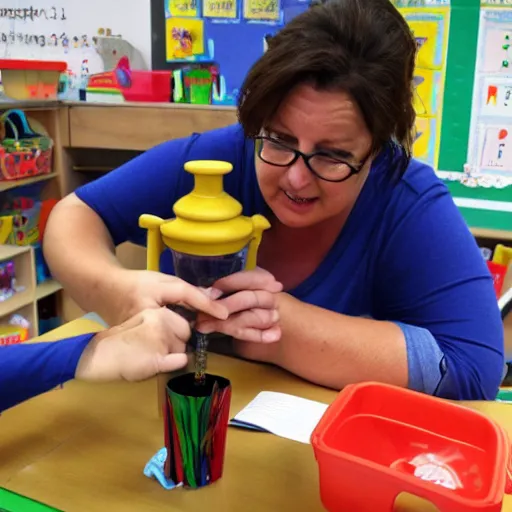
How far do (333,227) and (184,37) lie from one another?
1745 mm

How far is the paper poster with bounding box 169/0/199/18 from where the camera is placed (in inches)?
97.1

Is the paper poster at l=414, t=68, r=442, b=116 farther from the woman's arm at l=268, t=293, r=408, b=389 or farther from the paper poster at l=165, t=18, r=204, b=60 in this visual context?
the woman's arm at l=268, t=293, r=408, b=389

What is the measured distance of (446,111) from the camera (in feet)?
7.09

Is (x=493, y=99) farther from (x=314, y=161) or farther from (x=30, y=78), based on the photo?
(x=30, y=78)

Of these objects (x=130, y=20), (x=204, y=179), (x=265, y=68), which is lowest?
(x=204, y=179)

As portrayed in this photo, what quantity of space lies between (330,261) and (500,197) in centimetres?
135

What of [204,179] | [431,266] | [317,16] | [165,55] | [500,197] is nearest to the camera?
[204,179]

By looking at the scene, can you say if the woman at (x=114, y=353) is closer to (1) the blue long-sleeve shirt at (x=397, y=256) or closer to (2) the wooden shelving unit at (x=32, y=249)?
(1) the blue long-sleeve shirt at (x=397, y=256)

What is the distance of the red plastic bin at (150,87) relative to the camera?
98.4 inches

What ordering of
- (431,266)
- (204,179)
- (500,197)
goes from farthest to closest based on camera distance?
(500,197) < (431,266) < (204,179)

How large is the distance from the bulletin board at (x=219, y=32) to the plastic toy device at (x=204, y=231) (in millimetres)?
1796

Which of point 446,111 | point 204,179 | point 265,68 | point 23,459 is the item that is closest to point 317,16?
point 265,68

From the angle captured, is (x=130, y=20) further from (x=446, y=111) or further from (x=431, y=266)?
(x=431, y=266)

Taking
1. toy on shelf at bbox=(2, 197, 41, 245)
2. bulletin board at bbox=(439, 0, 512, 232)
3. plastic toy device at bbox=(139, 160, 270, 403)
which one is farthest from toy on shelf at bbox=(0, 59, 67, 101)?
plastic toy device at bbox=(139, 160, 270, 403)
